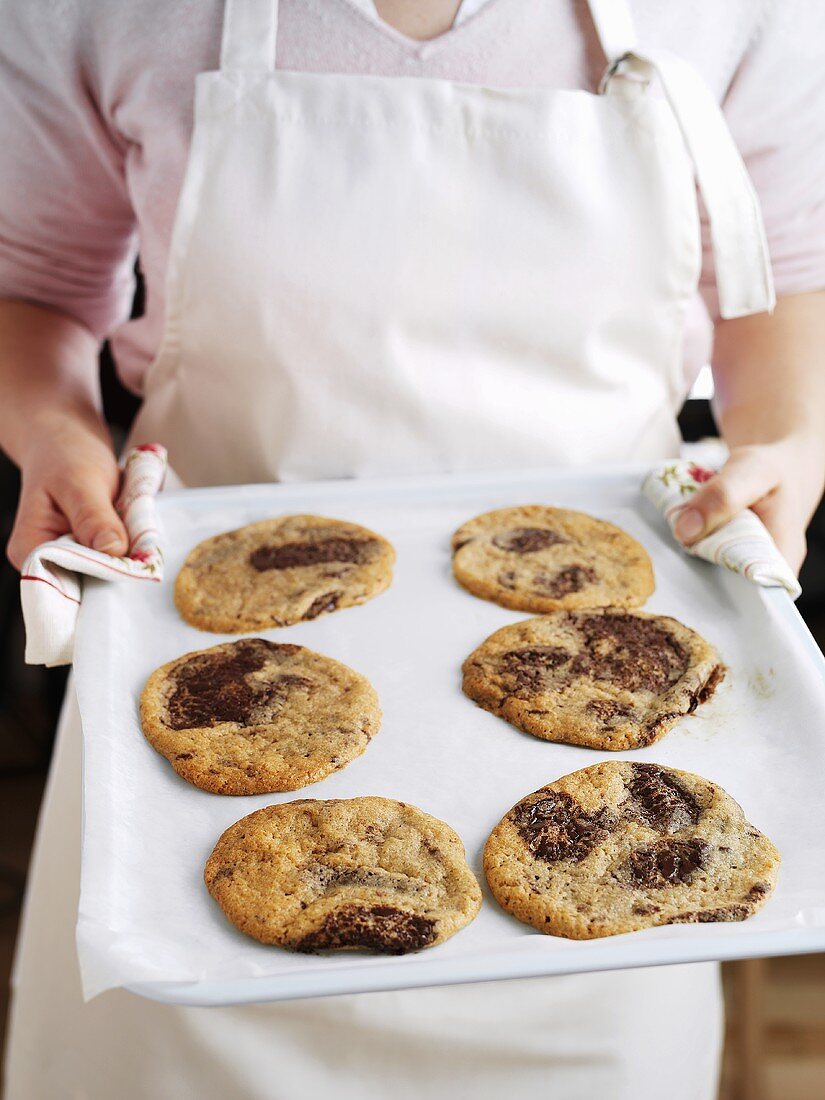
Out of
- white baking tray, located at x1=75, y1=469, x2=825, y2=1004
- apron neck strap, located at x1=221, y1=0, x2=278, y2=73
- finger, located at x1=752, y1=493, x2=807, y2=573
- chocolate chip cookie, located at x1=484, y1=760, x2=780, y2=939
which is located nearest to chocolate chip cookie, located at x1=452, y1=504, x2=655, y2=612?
white baking tray, located at x1=75, y1=469, x2=825, y2=1004

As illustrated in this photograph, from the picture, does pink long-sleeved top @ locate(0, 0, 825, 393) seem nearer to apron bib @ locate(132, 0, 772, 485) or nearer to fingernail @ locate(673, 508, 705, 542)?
apron bib @ locate(132, 0, 772, 485)

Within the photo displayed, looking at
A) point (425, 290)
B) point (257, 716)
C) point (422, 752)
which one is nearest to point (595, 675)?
point (422, 752)

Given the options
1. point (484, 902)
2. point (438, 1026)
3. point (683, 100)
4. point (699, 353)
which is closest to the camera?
point (484, 902)

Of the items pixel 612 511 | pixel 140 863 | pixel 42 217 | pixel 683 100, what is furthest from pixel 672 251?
pixel 140 863

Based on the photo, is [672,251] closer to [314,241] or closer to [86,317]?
[314,241]

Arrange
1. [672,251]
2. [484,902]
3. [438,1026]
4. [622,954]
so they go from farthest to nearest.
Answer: [672,251] → [438,1026] → [484,902] → [622,954]

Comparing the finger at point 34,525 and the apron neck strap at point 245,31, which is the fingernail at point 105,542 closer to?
the finger at point 34,525

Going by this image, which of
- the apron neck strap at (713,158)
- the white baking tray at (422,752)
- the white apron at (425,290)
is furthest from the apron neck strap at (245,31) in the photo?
the white baking tray at (422,752)
